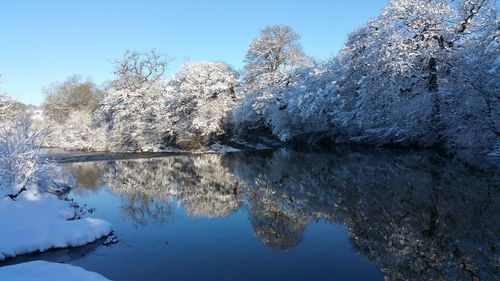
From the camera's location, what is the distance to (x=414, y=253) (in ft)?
26.2

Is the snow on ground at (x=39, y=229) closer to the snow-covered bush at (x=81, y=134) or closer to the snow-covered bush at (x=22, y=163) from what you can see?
the snow-covered bush at (x=22, y=163)

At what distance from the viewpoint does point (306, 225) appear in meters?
10.8

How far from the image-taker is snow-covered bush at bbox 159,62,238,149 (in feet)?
119

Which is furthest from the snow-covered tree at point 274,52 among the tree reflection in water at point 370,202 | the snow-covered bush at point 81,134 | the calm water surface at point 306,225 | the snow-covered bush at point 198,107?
the calm water surface at point 306,225

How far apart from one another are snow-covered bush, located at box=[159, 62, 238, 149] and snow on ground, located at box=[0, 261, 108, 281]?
28.8 m

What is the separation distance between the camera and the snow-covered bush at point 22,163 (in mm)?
13320

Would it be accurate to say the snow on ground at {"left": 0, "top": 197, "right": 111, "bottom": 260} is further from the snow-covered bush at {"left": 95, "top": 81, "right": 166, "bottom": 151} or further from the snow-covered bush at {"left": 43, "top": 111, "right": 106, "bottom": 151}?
the snow-covered bush at {"left": 43, "top": 111, "right": 106, "bottom": 151}

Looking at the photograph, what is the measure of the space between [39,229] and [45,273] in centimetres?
338

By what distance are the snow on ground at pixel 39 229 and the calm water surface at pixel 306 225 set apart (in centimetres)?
33

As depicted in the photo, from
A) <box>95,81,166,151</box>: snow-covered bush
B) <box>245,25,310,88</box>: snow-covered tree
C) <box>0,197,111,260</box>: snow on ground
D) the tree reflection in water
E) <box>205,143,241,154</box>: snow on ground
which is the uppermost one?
<box>245,25,310,88</box>: snow-covered tree

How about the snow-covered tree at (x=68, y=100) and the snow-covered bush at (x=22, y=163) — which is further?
the snow-covered tree at (x=68, y=100)

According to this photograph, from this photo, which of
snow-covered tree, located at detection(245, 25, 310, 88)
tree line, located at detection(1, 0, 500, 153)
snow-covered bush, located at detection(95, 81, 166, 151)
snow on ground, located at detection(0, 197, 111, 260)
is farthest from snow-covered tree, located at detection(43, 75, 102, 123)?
snow on ground, located at detection(0, 197, 111, 260)

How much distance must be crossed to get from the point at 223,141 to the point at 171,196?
22.5 metres

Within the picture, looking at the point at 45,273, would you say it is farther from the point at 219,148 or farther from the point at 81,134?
the point at 81,134
